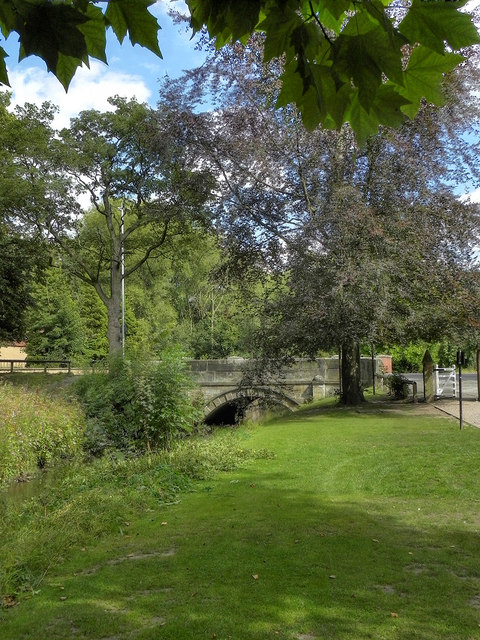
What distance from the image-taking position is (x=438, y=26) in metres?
1.91

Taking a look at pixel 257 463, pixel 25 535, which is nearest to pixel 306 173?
pixel 257 463

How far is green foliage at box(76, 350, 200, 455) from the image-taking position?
12.9 m

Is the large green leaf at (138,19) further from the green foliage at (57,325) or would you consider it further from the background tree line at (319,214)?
the green foliage at (57,325)

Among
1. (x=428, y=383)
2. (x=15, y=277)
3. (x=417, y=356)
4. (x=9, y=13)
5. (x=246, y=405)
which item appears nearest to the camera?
(x=9, y=13)

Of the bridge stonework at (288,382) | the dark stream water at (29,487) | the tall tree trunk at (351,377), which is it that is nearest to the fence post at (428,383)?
the tall tree trunk at (351,377)

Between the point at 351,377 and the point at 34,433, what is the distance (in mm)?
11872

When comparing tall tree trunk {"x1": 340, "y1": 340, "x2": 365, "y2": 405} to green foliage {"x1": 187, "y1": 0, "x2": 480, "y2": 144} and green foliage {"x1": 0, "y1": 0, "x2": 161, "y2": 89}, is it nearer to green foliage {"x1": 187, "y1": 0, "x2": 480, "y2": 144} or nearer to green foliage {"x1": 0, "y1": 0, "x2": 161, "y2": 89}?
green foliage {"x1": 187, "y1": 0, "x2": 480, "y2": 144}

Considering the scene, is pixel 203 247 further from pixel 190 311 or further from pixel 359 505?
pixel 359 505

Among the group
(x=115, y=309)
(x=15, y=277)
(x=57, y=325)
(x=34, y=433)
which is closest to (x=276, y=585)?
(x=34, y=433)

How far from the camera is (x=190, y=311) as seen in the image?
56219mm

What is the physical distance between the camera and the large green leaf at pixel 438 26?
1.88 m

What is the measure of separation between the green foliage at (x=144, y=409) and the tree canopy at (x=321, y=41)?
421 inches

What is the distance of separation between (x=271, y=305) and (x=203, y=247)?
16457 millimetres

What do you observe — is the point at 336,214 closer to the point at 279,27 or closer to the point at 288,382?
the point at 288,382
